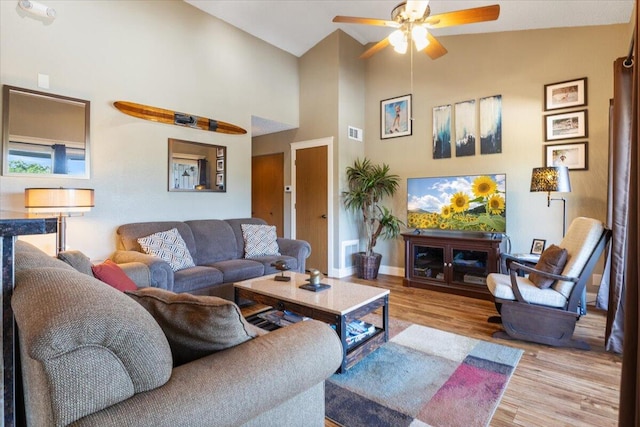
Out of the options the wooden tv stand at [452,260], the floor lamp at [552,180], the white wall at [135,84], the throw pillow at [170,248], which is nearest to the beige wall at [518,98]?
the wooden tv stand at [452,260]

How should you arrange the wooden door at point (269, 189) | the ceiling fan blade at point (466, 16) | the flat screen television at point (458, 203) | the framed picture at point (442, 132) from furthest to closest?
the wooden door at point (269, 189)
the framed picture at point (442, 132)
the flat screen television at point (458, 203)
the ceiling fan blade at point (466, 16)

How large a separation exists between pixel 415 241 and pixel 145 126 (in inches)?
144

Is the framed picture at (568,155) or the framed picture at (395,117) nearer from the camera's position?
the framed picture at (568,155)

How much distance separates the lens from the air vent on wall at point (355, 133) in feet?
17.0

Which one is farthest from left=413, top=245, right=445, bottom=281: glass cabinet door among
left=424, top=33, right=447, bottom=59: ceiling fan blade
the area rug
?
left=424, top=33, right=447, bottom=59: ceiling fan blade

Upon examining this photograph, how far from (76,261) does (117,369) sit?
1.32 m

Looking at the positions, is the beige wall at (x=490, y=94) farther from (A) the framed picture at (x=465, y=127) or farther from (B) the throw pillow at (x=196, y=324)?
(B) the throw pillow at (x=196, y=324)

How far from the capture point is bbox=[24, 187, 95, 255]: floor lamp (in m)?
2.55

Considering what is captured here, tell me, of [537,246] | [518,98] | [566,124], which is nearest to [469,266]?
[537,246]

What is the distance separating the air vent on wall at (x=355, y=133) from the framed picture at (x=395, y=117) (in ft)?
1.20

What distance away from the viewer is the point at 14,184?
281cm

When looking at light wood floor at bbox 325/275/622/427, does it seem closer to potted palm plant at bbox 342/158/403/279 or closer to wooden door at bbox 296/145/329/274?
potted palm plant at bbox 342/158/403/279

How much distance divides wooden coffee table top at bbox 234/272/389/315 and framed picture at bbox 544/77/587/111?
3.18m

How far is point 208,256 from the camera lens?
3.76 metres
